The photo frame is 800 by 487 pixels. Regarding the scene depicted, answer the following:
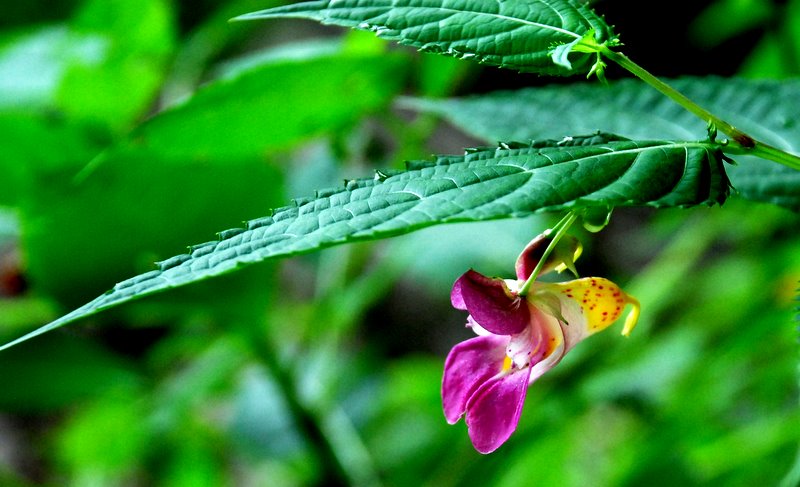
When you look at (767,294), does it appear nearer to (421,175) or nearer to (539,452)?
(539,452)

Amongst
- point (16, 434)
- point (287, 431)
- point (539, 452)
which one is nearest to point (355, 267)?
point (287, 431)

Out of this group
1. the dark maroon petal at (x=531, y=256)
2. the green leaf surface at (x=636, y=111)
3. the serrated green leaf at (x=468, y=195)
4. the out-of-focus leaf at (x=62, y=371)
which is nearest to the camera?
the serrated green leaf at (x=468, y=195)

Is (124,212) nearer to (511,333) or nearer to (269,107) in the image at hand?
(269,107)

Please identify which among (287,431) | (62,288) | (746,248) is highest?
(62,288)

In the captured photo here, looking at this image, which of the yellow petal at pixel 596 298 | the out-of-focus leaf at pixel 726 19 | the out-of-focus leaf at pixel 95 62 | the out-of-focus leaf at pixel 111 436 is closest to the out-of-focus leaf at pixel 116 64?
the out-of-focus leaf at pixel 95 62

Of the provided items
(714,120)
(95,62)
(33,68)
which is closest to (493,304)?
(714,120)

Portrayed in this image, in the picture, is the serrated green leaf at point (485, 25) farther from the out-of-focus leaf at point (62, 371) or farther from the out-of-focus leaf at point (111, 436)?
the out-of-focus leaf at point (111, 436)
